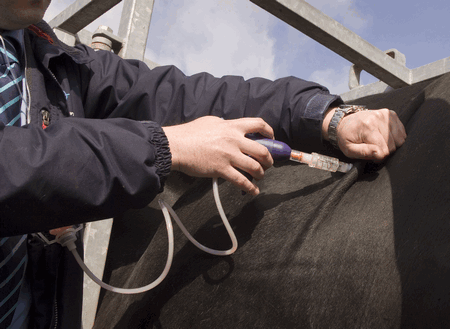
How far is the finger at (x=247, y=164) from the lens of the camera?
0.74 metres

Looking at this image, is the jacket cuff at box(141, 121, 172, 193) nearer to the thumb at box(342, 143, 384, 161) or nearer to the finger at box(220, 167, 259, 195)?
the finger at box(220, 167, 259, 195)

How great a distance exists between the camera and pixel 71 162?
595mm

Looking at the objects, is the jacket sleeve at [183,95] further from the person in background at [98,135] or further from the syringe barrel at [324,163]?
the syringe barrel at [324,163]

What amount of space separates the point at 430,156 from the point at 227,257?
0.46 m

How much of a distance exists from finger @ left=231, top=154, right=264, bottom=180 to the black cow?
4.9 inches

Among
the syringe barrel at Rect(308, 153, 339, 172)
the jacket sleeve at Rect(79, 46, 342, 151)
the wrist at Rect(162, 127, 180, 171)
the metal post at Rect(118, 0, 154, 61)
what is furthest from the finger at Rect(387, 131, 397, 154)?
the metal post at Rect(118, 0, 154, 61)

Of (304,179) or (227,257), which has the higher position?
(304,179)

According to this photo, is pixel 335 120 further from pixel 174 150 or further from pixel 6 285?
pixel 6 285

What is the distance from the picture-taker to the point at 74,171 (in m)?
0.59

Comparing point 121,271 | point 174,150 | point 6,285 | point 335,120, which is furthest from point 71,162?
point 121,271

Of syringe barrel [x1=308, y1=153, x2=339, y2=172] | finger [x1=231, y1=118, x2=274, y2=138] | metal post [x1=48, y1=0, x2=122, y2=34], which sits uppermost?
finger [x1=231, y1=118, x2=274, y2=138]

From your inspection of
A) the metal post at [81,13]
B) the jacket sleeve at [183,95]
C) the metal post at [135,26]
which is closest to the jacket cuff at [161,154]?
the jacket sleeve at [183,95]

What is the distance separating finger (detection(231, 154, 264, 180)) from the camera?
29.1 inches

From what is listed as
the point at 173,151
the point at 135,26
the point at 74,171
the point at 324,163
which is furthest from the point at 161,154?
the point at 135,26
